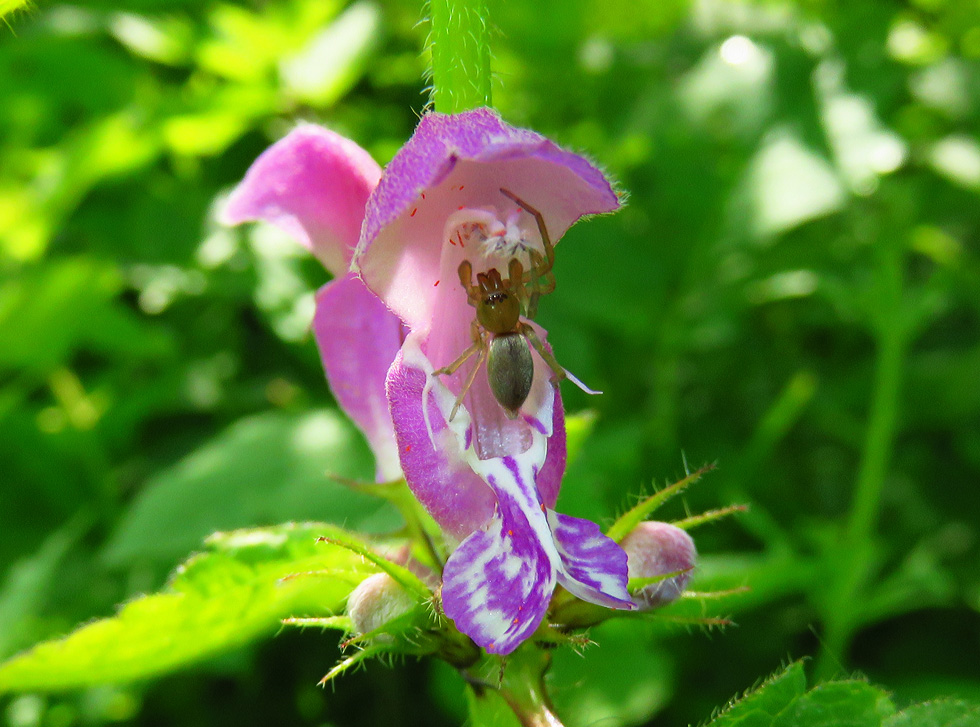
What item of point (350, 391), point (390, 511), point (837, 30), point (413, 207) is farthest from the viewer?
point (837, 30)

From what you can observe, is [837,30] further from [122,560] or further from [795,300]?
[122,560]

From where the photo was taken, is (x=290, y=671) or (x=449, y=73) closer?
(x=449, y=73)

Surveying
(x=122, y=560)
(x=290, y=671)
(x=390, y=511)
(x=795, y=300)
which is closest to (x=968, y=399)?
(x=795, y=300)

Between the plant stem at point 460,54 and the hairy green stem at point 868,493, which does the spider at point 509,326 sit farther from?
the hairy green stem at point 868,493

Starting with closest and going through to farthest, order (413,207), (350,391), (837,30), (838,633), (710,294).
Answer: (413,207) < (350,391) < (838,633) < (710,294) < (837,30)

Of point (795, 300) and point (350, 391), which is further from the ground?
point (795, 300)

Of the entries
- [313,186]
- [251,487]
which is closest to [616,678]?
[251,487]

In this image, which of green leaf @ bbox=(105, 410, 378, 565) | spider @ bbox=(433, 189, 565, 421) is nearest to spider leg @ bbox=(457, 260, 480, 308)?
spider @ bbox=(433, 189, 565, 421)

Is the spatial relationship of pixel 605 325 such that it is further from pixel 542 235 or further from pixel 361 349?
pixel 542 235
